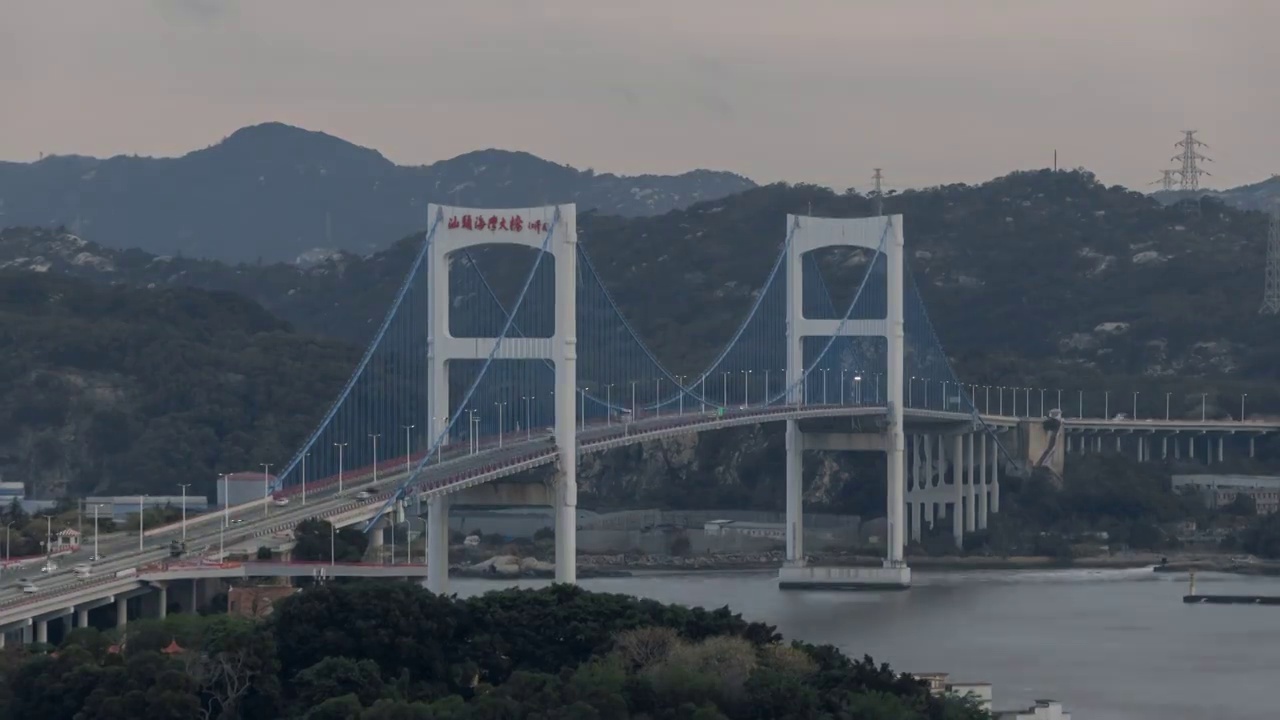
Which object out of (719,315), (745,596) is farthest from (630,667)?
(719,315)

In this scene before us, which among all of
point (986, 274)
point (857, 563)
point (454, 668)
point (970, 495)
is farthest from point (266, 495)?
point (986, 274)

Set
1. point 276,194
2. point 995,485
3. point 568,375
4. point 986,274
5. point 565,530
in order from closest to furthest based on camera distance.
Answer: point 565,530 < point 568,375 < point 995,485 < point 986,274 < point 276,194

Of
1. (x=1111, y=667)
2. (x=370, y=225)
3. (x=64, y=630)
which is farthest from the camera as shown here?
(x=370, y=225)

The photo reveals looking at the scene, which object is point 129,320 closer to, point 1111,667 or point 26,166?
point 1111,667

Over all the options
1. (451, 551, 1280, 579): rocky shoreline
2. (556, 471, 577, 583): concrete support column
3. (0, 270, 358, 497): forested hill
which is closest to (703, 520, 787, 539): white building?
(451, 551, 1280, 579): rocky shoreline

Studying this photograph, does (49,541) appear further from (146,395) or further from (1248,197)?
(1248,197)

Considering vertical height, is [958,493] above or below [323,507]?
above
